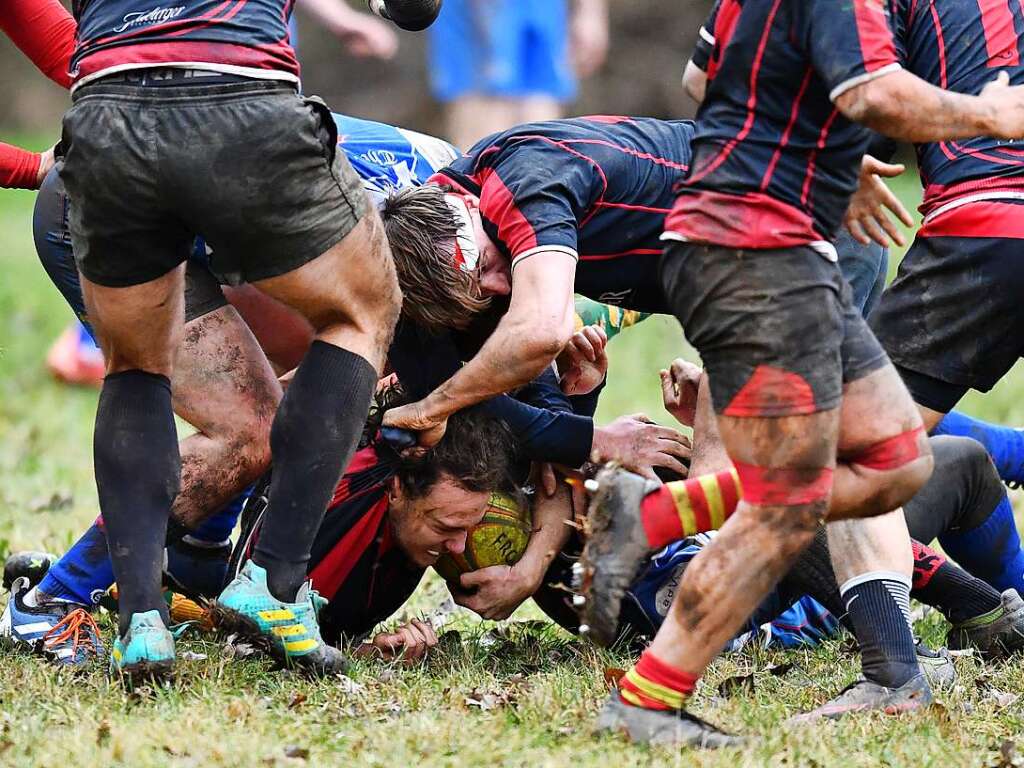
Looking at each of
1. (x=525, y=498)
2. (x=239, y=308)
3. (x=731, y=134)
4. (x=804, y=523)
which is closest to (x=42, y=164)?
(x=239, y=308)

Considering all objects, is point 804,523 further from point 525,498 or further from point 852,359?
point 525,498

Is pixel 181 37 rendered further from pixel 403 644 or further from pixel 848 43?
pixel 403 644

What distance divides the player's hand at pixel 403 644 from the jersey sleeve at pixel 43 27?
1.77m

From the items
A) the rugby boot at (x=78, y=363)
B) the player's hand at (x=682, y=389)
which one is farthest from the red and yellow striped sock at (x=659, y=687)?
the rugby boot at (x=78, y=363)

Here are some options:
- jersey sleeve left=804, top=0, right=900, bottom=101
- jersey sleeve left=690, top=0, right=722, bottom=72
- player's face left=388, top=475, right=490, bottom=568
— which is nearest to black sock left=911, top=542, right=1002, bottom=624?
player's face left=388, top=475, right=490, bottom=568

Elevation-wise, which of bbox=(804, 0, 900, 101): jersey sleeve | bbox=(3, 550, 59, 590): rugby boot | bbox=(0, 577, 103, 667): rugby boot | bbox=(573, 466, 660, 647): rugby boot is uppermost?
bbox=(804, 0, 900, 101): jersey sleeve

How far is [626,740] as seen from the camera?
304cm

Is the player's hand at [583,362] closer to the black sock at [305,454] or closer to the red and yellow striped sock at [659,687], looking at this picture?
the black sock at [305,454]

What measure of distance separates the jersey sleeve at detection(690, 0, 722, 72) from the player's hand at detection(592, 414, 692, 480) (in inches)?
52.6

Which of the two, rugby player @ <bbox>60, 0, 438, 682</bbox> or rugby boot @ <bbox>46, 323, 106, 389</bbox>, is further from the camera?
rugby boot @ <bbox>46, 323, 106, 389</bbox>

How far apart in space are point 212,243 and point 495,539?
130 centimetres

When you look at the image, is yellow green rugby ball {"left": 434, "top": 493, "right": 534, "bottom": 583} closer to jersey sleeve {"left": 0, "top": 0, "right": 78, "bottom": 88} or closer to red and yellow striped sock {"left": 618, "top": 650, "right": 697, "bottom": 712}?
red and yellow striped sock {"left": 618, "top": 650, "right": 697, "bottom": 712}

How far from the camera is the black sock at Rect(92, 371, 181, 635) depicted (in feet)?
11.2

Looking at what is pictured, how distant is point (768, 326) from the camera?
2.95 meters
